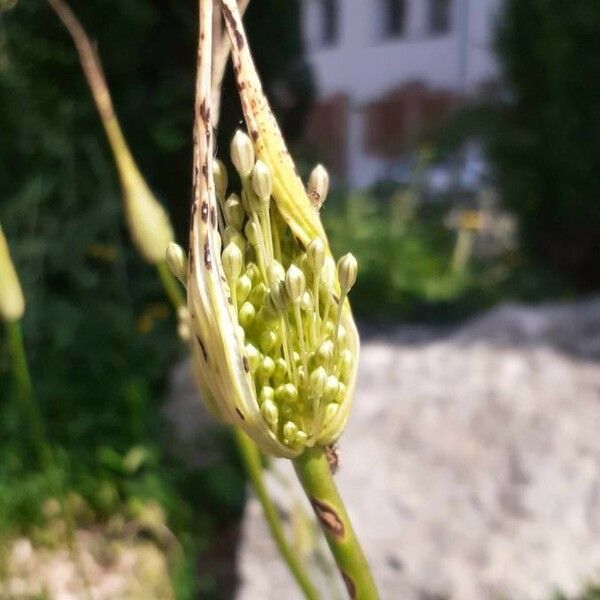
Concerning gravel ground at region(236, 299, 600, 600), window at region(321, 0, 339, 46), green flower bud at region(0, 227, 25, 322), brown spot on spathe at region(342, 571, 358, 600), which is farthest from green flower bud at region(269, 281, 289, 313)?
window at region(321, 0, 339, 46)

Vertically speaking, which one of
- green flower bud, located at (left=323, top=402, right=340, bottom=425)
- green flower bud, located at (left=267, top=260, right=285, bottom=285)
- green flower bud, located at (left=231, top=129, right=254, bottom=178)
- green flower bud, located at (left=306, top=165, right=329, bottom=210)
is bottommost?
green flower bud, located at (left=323, top=402, right=340, bottom=425)

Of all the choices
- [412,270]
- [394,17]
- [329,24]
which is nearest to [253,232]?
[412,270]

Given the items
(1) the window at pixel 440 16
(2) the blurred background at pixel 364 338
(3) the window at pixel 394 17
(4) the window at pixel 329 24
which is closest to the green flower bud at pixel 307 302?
(2) the blurred background at pixel 364 338

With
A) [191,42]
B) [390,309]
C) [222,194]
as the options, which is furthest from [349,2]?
[222,194]

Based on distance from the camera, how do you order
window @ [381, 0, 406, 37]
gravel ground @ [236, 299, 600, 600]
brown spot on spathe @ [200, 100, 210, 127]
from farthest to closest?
window @ [381, 0, 406, 37] → gravel ground @ [236, 299, 600, 600] → brown spot on spathe @ [200, 100, 210, 127]

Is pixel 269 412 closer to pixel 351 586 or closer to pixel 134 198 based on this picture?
pixel 351 586

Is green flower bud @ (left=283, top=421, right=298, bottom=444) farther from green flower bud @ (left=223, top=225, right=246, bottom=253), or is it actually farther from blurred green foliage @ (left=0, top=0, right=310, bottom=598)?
blurred green foliage @ (left=0, top=0, right=310, bottom=598)

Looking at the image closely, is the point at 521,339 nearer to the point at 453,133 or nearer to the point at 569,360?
the point at 569,360
